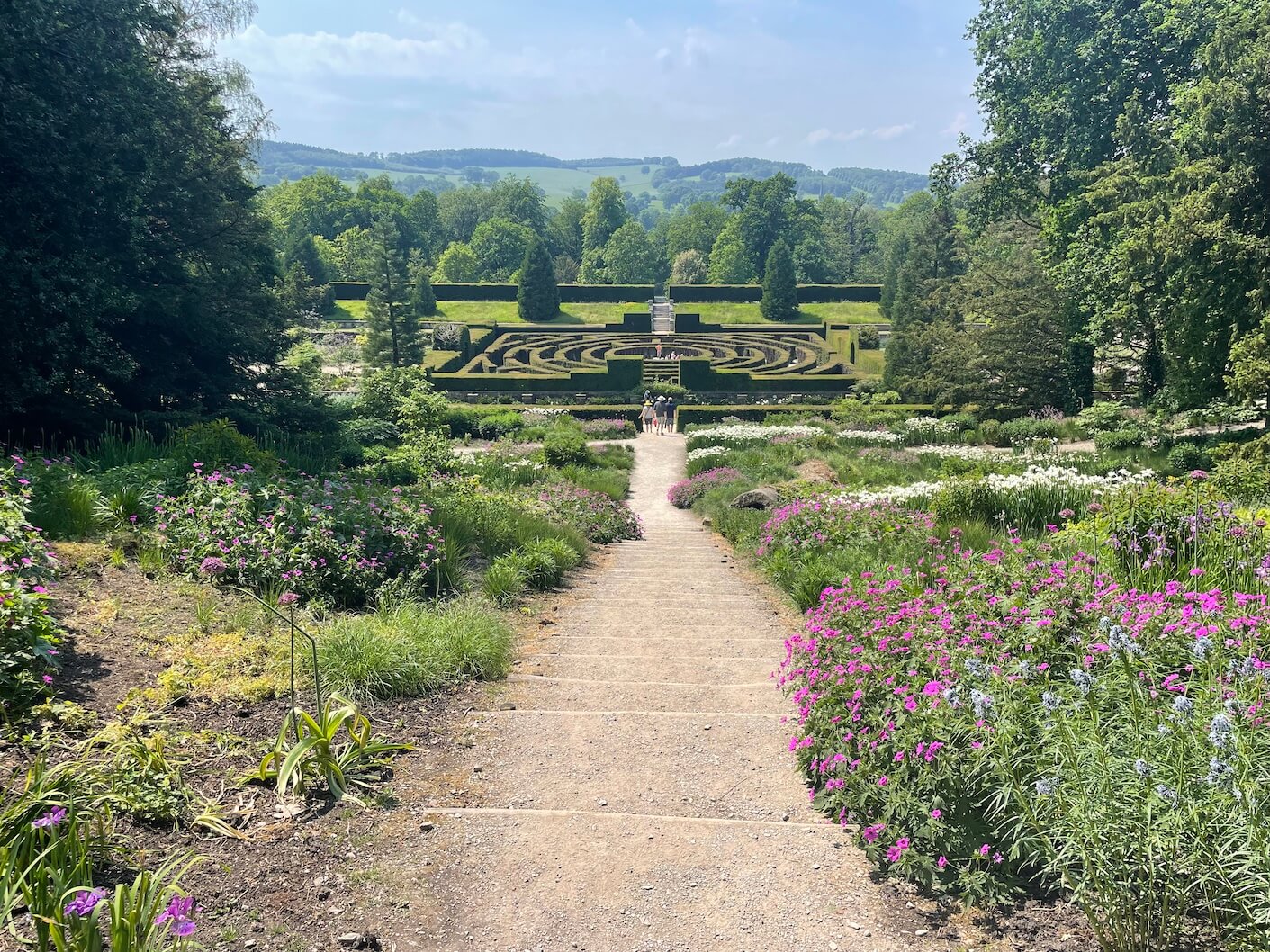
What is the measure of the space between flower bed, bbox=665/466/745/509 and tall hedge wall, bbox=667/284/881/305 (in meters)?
44.1

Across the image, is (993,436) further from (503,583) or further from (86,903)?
(86,903)

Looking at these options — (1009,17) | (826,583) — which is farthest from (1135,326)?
(826,583)

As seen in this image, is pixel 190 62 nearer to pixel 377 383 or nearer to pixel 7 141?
pixel 7 141

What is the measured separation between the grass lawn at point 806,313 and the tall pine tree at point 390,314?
2455 centimetres

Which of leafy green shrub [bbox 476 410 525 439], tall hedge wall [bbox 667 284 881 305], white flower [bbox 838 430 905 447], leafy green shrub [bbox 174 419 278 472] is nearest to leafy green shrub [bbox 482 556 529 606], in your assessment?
leafy green shrub [bbox 174 419 278 472]

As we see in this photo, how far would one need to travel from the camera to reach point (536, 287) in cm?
5159

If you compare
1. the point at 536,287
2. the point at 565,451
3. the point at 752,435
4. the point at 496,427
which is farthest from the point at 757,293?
the point at 565,451

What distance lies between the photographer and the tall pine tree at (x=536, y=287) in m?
51.3

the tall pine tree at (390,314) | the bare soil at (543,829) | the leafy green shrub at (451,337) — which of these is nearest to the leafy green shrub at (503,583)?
the bare soil at (543,829)

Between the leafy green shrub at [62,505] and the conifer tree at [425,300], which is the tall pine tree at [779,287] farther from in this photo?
the leafy green shrub at [62,505]

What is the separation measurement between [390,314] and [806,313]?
31.2 m

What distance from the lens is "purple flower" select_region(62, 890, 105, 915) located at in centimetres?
231

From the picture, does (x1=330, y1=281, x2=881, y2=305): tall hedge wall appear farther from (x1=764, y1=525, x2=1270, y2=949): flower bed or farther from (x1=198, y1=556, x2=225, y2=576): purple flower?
(x1=764, y1=525, x2=1270, y2=949): flower bed

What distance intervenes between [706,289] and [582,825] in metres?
58.5
